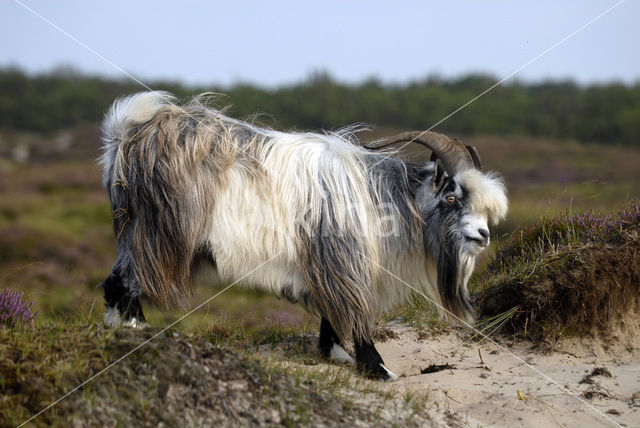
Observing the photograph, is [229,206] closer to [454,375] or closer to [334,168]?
[334,168]

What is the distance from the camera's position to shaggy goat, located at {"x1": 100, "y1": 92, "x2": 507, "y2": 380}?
531 cm

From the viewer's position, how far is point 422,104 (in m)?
56.5

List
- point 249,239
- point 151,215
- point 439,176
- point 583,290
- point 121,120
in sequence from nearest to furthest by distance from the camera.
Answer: point 151,215 → point 249,239 → point 121,120 → point 439,176 → point 583,290

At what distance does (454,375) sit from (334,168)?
1937 mm

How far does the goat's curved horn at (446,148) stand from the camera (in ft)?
18.9

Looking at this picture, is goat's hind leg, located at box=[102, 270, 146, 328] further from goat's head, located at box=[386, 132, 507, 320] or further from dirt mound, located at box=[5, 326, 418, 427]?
goat's head, located at box=[386, 132, 507, 320]

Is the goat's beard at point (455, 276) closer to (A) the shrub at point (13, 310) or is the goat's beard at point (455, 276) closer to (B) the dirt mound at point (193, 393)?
(B) the dirt mound at point (193, 393)

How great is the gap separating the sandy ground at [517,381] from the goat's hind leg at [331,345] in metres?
0.39

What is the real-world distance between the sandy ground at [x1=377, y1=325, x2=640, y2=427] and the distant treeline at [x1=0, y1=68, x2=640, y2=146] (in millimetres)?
42594

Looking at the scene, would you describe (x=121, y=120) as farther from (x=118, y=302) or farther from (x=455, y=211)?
(x=455, y=211)

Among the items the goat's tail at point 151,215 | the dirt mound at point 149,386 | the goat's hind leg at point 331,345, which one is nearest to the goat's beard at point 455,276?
the goat's hind leg at point 331,345

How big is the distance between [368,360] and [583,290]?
2008mm

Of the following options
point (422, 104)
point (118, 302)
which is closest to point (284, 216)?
point (118, 302)

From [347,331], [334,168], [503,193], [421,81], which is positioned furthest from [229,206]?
[421,81]
